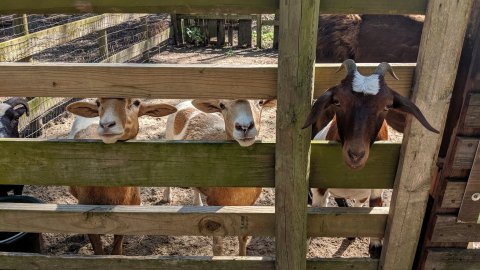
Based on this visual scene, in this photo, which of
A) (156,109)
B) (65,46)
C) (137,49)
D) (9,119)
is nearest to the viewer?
(156,109)

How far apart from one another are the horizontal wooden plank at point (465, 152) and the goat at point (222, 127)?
1.22 metres

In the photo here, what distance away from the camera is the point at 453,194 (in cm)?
260

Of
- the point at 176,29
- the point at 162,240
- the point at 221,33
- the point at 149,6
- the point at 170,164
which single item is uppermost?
the point at 149,6

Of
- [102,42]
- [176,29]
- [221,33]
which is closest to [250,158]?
[102,42]

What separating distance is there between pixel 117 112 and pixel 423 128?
2.02m

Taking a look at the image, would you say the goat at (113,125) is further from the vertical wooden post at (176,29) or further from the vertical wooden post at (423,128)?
the vertical wooden post at (176,29)

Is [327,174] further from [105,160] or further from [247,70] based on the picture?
[105,160]

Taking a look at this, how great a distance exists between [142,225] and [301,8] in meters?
1.72

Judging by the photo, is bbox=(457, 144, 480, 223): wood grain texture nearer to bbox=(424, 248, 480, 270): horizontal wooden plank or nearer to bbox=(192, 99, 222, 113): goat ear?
bbox=(424, 248, 480, 270): horizontal wooden plank

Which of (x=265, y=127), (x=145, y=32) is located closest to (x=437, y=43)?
(x=265, y=127)

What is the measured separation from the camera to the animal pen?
7.41 feet

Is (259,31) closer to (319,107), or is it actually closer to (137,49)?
(137,49)

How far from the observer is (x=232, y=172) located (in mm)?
2645

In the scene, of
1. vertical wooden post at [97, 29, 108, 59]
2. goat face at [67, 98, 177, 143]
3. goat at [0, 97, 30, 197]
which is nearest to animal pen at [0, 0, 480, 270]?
goat face at [67, 98, 177, 143]
